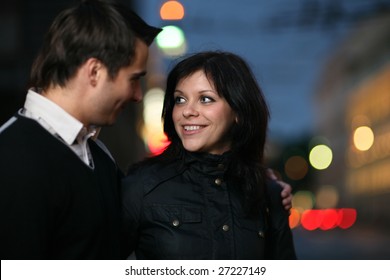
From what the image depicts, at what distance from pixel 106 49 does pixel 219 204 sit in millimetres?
1393

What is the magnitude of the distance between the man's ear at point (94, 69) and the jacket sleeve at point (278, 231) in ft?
5.65

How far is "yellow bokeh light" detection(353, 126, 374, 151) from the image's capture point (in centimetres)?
8050

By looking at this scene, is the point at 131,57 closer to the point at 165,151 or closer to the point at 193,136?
the point at 193,136

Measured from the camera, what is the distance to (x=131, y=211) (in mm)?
3916

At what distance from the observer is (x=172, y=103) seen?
4.30 m

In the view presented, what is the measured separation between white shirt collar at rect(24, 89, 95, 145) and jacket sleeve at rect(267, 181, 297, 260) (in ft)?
5.65

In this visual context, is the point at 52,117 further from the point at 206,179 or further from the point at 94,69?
the point at 206,179

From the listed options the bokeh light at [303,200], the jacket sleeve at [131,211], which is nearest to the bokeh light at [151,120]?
the jacket sleeve at [131,211]

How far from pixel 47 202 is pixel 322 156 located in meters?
118

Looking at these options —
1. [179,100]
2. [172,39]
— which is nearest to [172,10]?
[172,39]

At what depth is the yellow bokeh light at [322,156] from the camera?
114 m

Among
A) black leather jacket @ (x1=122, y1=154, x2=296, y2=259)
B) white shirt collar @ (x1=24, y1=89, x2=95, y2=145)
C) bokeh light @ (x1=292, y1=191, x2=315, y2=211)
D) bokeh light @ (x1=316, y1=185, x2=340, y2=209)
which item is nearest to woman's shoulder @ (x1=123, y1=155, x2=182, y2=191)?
black leather jacket @ (x1=122, y1=154, x2=296, y2=259)

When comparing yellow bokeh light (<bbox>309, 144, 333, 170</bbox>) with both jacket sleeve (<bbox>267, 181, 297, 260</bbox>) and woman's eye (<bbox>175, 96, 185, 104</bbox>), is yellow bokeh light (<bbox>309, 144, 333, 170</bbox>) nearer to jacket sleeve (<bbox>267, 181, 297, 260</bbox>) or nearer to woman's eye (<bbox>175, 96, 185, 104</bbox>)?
jacket sleeve (<bbox>267, 181, 297, 260</bbox>)

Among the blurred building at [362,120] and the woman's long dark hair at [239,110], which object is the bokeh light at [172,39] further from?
the blurred building at [362,120]
